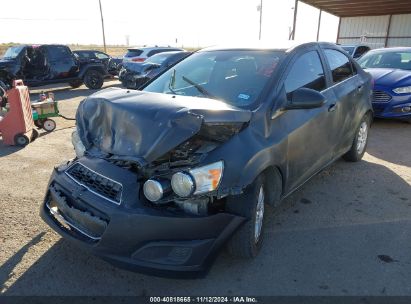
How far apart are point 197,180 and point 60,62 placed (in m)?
13.4

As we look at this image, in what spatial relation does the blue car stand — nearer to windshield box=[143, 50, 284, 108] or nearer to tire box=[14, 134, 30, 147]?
windshield box=[143, 50, 284, 108]

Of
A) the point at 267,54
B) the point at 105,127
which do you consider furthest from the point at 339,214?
the point at 105,127

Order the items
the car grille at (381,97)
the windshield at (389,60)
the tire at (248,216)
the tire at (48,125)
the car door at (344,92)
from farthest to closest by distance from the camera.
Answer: the windshield at (389,60), the car grille at (381,97), the tire at (48,125), the car door at (344,92), the tire at (248,216)

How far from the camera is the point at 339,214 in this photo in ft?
12.6

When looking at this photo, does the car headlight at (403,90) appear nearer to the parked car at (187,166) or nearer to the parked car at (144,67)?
the parked car at (187,166)

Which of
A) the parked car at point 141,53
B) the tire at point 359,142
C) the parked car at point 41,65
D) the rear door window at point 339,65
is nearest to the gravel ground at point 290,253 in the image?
Result: the tire at point 359,142

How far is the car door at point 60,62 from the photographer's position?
13.8 metres

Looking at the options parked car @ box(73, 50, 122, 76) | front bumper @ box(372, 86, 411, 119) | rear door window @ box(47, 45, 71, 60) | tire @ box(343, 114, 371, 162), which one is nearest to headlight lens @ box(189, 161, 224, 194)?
tire @ box(343, 114, 371, 162)

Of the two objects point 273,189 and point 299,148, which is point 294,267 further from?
point 299,148

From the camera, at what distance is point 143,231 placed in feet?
7.76

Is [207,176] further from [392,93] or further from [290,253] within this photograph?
[392,93]

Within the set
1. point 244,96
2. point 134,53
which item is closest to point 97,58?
point 134,53

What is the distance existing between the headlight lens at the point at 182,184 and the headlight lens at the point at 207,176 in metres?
0.04

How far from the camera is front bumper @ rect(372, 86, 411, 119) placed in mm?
7395
